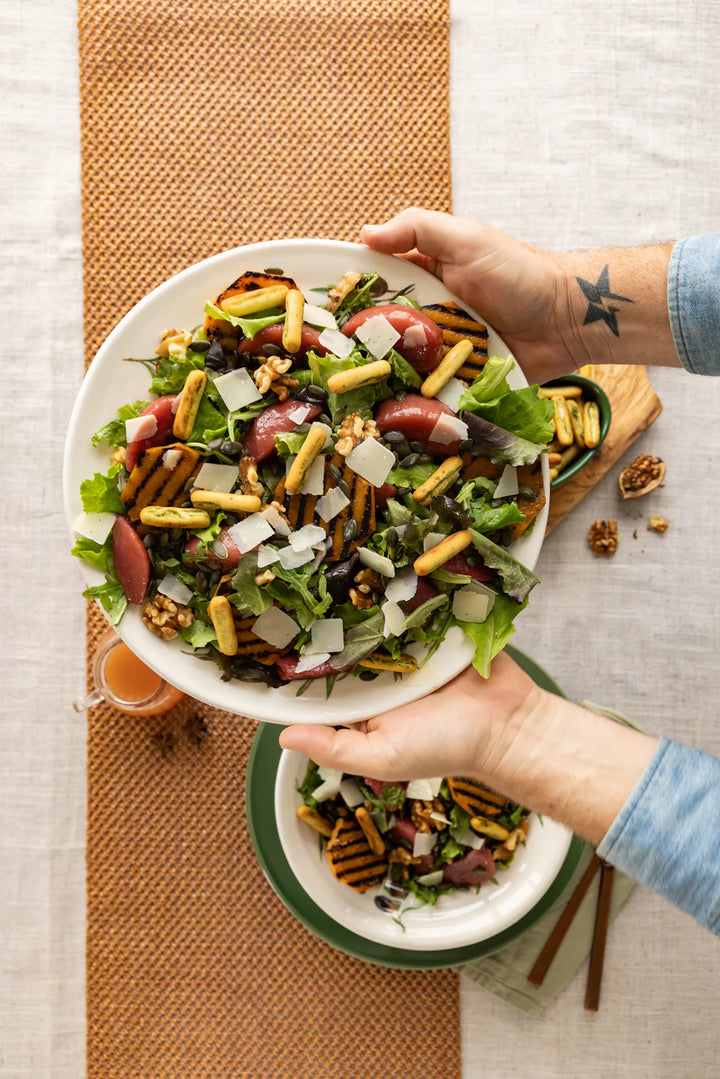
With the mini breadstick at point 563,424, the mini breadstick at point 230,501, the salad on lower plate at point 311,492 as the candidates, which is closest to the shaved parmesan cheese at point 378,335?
the salad on lower plate at point 311,492

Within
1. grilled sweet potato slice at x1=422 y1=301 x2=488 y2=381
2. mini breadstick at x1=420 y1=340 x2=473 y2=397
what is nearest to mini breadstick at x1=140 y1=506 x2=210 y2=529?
mini breadstick at x1=420 y1=340 x2=473 y2=397

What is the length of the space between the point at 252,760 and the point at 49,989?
42.1 inches

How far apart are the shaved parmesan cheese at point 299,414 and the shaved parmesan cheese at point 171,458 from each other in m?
0.26

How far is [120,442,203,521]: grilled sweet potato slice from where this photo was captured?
186 cm

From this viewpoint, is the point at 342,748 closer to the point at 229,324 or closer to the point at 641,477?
the point at 229,324

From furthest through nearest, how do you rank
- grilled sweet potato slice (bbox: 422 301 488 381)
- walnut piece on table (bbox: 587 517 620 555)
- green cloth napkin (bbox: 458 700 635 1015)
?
walnut piece on table (bbox: 587 517 620 555), green cloth napkin (bbox: 458 700 635 1015), grilled sweet potato slice (bbox: 422 301 488 381)

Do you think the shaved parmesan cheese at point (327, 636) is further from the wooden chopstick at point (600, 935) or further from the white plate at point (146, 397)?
the wooden chopstick at point (600, 935)

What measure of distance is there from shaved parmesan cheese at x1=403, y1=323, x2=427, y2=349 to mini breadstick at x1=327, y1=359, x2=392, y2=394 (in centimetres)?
8

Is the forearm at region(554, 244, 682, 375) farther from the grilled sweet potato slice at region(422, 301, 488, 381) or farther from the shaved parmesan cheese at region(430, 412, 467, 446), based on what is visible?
the shaved parmesan cheese at region(430, 412, 467, 446)

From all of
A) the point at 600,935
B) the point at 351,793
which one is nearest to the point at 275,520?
the point at 351,793

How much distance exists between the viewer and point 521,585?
1.95m

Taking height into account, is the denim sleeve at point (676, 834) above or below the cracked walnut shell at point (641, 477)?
below

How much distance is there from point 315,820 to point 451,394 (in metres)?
1.28

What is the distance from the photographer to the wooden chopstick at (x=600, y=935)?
8.55ft
